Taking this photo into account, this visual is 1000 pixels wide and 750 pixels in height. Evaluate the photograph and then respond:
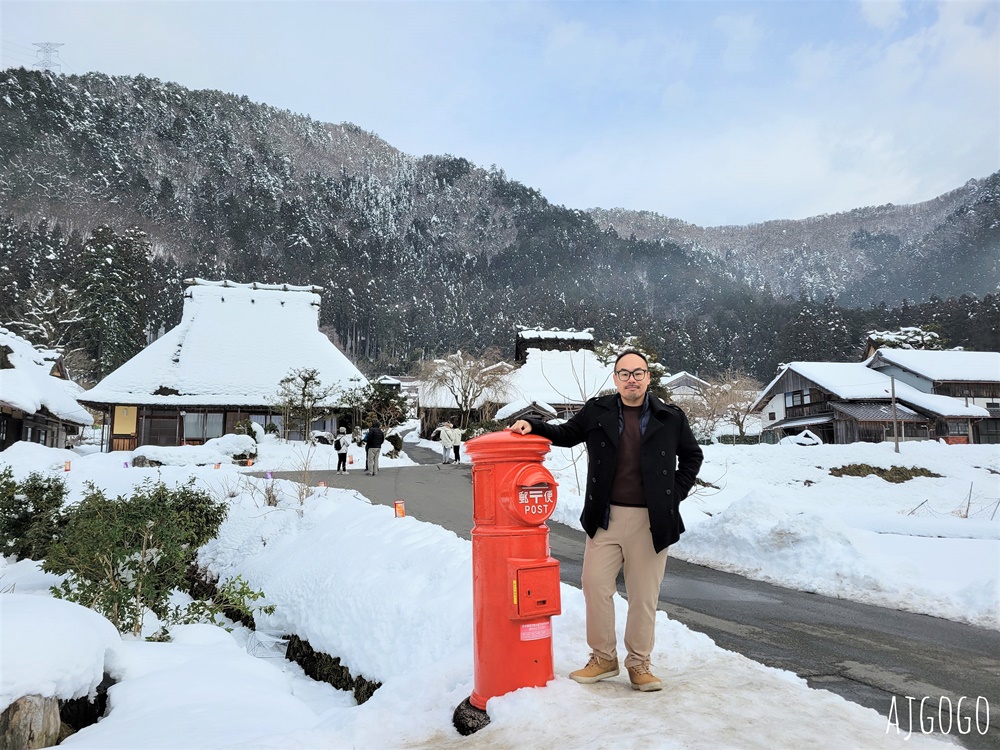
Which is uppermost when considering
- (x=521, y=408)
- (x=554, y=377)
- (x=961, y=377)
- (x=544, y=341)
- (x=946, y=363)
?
(x=544, y=341)

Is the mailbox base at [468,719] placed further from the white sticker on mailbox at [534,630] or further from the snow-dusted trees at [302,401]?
the snow-dusted trees at [302,401]

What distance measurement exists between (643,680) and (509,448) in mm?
1532

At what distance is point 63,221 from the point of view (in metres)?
93.6

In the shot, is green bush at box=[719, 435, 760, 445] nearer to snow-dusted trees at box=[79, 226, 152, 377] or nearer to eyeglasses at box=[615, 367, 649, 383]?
eyeglasses at box=[615, 367, 649, 383]

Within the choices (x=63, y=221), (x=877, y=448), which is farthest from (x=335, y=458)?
(x=63, y=221)

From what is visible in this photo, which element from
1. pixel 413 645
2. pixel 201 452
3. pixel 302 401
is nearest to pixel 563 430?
pixel 413 645

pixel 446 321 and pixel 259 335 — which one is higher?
pixel 446 321

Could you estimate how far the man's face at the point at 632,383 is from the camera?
374 cm

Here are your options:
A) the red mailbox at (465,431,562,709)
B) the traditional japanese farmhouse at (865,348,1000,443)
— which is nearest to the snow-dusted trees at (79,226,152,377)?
the red mailbox at (465,431,562,709)

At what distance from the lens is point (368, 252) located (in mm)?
137750

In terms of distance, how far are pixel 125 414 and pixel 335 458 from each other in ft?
49.8

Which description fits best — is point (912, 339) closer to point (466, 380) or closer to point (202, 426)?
point (466, 380)

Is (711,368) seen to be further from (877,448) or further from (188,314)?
(188,314)

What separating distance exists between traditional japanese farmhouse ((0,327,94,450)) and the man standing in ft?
103
